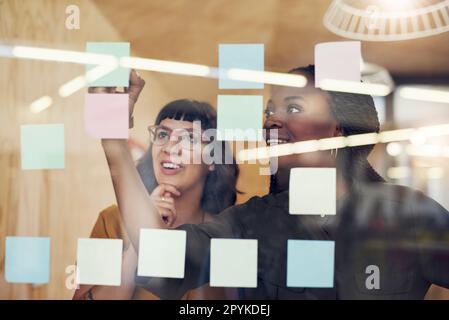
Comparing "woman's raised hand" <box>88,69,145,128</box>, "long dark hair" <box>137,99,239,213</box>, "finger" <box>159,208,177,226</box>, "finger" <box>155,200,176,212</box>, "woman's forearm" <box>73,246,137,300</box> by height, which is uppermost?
"woman's raised hand" <box>88,69,145,128</box>

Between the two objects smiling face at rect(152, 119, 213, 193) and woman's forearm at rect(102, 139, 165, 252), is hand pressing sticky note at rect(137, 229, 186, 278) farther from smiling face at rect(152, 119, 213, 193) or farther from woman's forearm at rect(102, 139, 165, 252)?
smiling face at rect(152, 119, 213, 193)

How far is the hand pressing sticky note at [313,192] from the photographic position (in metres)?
1.57

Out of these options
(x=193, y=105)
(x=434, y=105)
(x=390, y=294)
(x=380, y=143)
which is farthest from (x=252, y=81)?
(x=390, y=294)

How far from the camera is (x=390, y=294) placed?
1562 mm

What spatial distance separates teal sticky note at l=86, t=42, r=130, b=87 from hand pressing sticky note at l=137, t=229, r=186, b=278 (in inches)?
19.2

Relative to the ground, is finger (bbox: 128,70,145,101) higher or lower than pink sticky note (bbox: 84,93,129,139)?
higher

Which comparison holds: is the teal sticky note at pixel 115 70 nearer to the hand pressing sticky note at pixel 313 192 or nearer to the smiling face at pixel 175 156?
the smiling face at pixel 175 156

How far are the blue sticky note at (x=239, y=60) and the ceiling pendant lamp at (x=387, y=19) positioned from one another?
0.78 ft

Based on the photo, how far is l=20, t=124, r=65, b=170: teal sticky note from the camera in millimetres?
1651

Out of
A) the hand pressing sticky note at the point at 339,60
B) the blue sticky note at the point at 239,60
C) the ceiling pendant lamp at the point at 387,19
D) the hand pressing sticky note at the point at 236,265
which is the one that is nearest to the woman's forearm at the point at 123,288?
the hand pressing sticky note at the point at 236,265

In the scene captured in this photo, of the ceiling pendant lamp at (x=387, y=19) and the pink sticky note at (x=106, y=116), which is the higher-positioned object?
the ceiling pendant lamp at (x=387, y=19)

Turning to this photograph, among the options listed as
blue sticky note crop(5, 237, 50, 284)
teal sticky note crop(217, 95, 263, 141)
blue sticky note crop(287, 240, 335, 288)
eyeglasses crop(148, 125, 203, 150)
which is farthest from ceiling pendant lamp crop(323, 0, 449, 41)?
blue sticky note crop(5, 237, 50, 284)

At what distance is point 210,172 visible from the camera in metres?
1.62

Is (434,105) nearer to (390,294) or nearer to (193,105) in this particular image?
(390,294)
